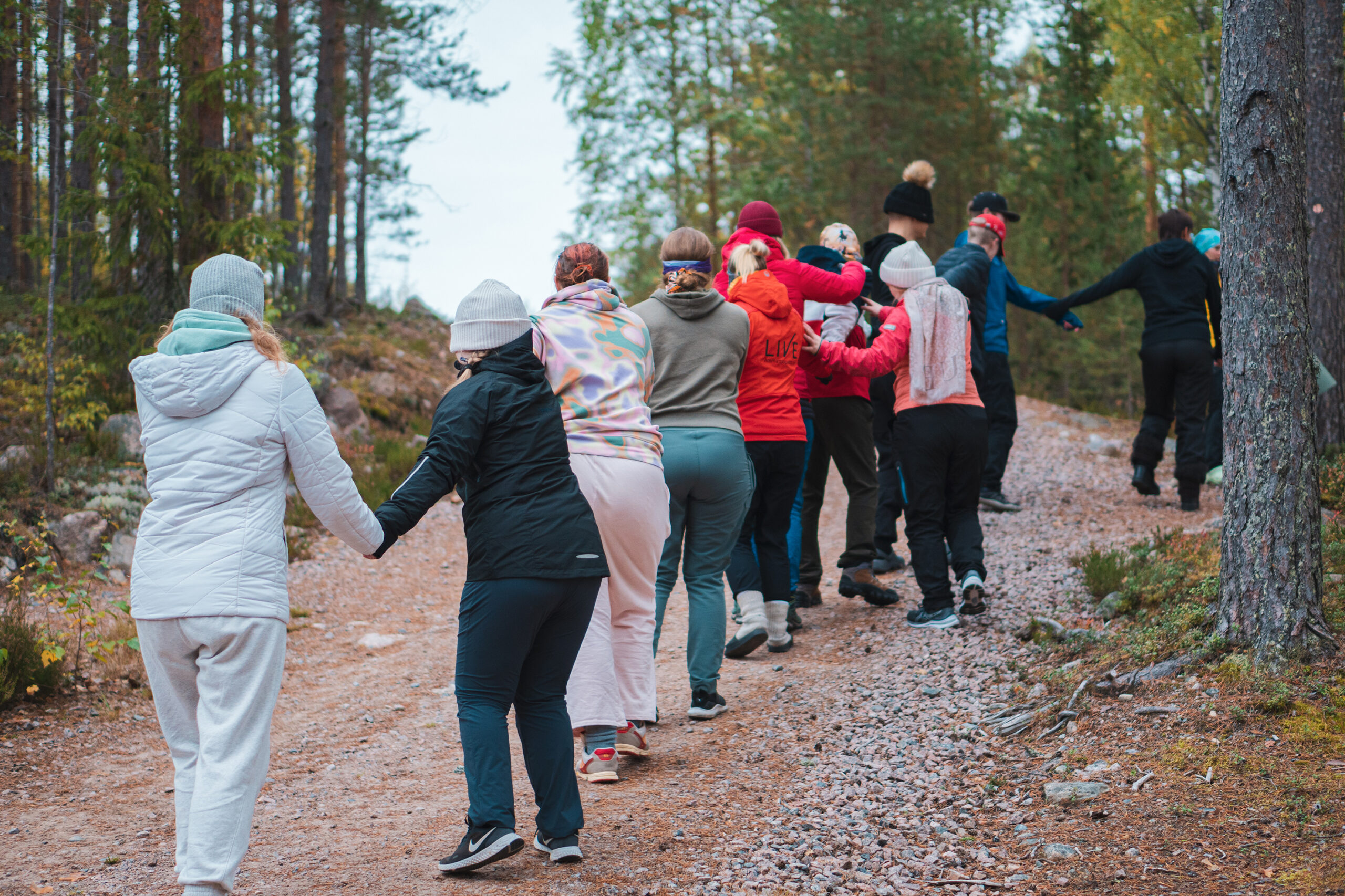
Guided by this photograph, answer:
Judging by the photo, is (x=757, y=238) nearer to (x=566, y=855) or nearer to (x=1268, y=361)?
(x=1268, y=361)

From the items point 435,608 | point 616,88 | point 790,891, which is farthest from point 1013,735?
point 616,88

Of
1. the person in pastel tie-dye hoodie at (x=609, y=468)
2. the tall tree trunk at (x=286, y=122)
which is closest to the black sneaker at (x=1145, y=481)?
the person in pastel tie-dye hoodie at (x=609, y=468)

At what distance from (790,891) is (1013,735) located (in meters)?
1.70

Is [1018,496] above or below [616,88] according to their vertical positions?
below

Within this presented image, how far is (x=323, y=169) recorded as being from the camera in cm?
1755

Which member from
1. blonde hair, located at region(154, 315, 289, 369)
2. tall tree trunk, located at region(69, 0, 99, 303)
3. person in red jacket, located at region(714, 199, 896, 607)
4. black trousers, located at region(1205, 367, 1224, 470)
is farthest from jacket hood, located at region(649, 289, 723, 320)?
tall tree trunk, located at region(69, 0, 99, 303)

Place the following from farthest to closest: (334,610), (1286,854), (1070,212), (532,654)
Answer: (1070,212) → (334,610) → (532,654) → (1286,854)

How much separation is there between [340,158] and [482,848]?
80.1 ft

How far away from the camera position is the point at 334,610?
8.40 metres

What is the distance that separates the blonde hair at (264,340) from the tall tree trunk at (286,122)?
8.06 m

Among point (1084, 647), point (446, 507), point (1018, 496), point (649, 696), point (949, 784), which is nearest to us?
point (949, 784)

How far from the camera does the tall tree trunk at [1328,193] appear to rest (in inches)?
294

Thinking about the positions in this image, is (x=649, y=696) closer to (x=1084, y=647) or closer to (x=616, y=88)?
(x=1084, y=647)

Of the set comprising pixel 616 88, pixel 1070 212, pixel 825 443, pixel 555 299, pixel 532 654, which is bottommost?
pixel 532 654
